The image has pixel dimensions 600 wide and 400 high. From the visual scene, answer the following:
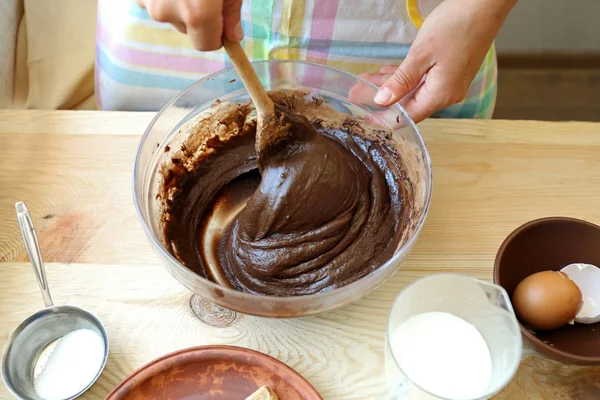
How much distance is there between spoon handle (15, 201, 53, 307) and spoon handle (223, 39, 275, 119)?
464 millimetres

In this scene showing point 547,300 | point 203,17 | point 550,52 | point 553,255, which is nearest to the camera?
point 203,17

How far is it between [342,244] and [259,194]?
0.20m

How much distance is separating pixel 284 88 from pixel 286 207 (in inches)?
12.5

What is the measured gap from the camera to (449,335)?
914mm

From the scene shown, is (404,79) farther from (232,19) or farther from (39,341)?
(39,341)

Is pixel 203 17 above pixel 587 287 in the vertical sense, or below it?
above

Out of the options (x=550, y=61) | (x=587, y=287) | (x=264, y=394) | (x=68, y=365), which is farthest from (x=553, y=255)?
(x=550, y=61)

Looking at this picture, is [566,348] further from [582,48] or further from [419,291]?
[582,48]

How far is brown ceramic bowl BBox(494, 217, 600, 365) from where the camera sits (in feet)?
3.29

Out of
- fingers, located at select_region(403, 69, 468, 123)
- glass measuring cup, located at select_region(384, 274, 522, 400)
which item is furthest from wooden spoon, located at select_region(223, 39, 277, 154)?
glass measuring cup, located at select_region(384, 274, 522, 400)

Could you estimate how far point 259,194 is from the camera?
1.11m

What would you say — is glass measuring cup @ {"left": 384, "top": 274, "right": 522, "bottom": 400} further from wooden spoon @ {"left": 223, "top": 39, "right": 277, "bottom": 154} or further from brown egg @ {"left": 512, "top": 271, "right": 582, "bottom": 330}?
wooden spoon @ {"left": 223, "top": 39, "right": 277, "bottom": 154}

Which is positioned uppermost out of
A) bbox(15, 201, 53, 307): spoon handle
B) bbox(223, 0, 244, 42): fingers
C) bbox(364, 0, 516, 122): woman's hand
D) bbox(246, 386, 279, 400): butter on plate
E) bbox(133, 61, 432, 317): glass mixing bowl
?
bbox(223, 0, 244, 42): fingers

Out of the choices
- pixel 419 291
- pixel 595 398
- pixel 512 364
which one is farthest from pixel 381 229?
pixel 595 398
